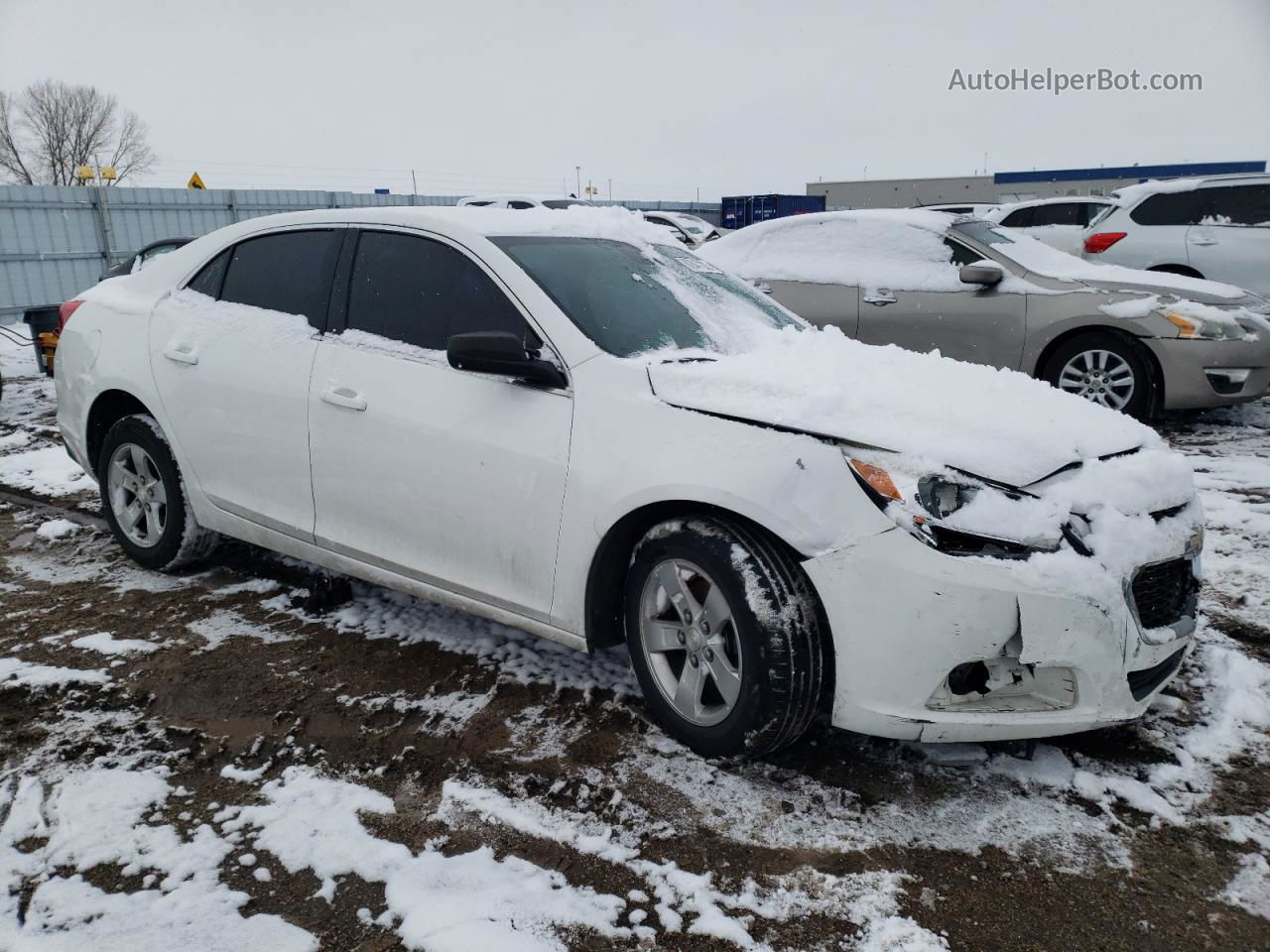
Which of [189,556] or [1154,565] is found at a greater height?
[1154,565]

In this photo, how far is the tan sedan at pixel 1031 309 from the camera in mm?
6676

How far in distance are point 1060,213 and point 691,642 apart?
1380 centimetres

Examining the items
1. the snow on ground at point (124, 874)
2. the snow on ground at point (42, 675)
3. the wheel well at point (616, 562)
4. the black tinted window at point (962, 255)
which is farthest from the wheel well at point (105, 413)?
the black tinted window at point (962, 255)

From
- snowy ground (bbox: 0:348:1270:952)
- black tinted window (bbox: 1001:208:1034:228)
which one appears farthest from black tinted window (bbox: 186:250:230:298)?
black tinted window (bbox: 1001:208:1034:228)

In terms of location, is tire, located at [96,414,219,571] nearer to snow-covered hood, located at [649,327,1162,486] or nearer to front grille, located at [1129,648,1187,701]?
snow-covered hood, located at [649,327,1162,486]

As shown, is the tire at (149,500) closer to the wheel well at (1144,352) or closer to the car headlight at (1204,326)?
the wheel well at (1144,352)

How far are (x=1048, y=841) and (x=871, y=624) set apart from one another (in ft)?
2.35

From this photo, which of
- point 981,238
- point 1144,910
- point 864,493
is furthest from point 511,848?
point 981,238

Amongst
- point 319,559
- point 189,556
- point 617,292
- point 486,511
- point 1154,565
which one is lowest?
point 189,556

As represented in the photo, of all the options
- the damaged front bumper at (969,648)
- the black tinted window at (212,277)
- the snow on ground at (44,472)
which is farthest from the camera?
the snow on ground at (44,472)

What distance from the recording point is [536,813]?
261 cm

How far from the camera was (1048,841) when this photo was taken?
2.47 metres

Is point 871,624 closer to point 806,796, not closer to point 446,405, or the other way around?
point 806,796

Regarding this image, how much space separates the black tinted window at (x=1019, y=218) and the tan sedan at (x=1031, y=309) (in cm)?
743
